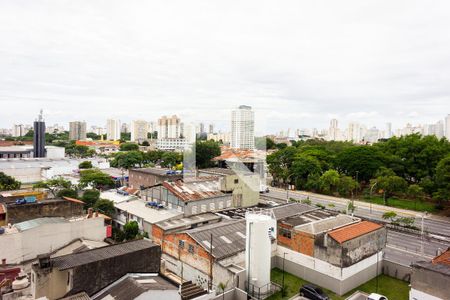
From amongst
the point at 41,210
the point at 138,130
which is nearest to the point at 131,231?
the point at 41,210

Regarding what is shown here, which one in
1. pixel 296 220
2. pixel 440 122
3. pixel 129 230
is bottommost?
pixel 129 230

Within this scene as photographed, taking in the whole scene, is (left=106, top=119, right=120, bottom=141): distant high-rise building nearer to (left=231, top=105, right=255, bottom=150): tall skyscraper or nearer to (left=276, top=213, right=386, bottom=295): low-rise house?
(left=231, top=105, right=255, bottom=150): tall skyscraper

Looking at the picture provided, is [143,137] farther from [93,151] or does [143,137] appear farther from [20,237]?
[20,237]

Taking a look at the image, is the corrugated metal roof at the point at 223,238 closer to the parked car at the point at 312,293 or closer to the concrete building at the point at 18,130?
the parked car at the point at 312,293

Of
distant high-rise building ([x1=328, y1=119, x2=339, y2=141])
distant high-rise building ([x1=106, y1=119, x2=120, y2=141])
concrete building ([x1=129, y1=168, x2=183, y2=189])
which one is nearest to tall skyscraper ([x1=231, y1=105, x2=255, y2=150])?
concrete building ([x1=129, y1=168, x2=183, y2=189])

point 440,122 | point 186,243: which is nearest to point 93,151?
point 186,243

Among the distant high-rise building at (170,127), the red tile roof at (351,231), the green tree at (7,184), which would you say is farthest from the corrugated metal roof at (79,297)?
the distant high-rise building at (170,127)
